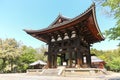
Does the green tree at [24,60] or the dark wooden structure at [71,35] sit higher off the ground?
the dark wooden structure at [71,35]

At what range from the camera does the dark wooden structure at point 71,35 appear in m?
16.6

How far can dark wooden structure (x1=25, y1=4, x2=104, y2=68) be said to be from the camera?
1656 centimetres

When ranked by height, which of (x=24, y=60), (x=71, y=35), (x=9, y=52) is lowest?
(x=24, y=60)

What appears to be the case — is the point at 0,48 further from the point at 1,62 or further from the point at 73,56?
the point at 73,56

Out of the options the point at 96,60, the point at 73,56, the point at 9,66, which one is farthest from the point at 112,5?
the point at 9,66

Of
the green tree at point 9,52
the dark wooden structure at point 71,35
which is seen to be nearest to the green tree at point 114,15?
the dark wooden structure at point 71,35

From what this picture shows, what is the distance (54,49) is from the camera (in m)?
19.4

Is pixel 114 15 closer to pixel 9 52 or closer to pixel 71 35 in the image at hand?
pixel 71 35

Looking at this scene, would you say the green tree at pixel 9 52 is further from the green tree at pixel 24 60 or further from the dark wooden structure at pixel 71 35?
the dark wooden structure at pixel 71 35

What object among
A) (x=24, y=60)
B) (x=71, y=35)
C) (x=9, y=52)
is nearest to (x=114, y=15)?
(x=71, y=35)

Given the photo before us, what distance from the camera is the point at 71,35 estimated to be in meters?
18.2

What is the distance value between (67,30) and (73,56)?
2786 mm

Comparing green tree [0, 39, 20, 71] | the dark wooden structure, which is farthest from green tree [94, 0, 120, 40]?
green tree [0, 39, 20, 71]

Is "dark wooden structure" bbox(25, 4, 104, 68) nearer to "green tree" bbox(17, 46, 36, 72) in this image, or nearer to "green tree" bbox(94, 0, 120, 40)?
"green tree" bbox(94, 0, 120, 40)
